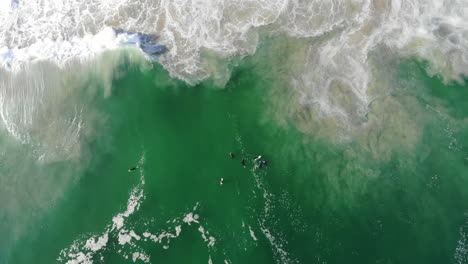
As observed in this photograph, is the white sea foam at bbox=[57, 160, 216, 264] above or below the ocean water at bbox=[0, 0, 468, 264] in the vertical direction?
below

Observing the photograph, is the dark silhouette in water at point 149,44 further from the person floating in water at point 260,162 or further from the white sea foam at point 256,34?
the person floating in water at point 260,162

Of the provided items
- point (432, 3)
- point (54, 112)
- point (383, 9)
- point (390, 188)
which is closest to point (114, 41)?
point (54, 112)

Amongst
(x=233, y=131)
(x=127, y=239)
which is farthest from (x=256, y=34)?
(x=127, y=239)

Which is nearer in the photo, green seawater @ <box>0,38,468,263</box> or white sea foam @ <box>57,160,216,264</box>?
green seawater @ <box>0,38,468,263</box>

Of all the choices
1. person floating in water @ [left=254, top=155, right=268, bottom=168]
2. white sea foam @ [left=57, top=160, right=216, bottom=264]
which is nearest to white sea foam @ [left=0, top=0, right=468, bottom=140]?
person floating in water @ [left=254, top=155, right=268, bottom=168]

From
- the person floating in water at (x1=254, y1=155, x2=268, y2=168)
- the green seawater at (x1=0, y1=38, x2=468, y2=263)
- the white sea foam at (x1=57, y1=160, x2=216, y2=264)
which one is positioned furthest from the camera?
the person floating in water at (x1=254, y1=155, x2=268, y2=168)

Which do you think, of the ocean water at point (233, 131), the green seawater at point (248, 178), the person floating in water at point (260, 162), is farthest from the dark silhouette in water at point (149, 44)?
the person floating in water at point (260, 162)

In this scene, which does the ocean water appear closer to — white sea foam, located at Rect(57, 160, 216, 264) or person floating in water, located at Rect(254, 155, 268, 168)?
white sea foam, located at Rect(57, 160, 216, 264)
